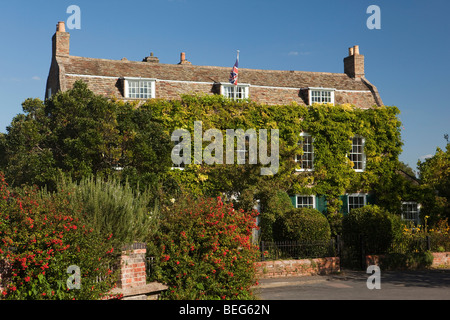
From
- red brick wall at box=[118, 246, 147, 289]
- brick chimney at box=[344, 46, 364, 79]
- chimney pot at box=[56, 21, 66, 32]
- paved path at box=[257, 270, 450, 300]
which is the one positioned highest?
chimney pot at box=[56, 21, 66, 32]

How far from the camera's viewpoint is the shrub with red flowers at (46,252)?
8.73m

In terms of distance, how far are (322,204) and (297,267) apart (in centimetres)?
919

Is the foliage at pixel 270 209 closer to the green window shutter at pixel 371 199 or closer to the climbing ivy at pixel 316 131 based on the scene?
the climbing ivy at pixel 316 131

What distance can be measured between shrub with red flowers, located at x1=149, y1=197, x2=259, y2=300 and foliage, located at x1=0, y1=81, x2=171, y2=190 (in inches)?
228

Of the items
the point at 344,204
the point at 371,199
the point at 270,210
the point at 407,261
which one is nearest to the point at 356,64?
the point at 371,199

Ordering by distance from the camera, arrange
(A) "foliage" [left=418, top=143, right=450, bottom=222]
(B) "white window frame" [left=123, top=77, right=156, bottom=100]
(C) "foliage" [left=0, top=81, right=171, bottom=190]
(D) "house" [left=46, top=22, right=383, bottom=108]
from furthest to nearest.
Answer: (D) "house" [left=46, top=22, right=383, bottom=108] → (B) "white window frame" [left=123, top=77, right=156, bottom=100] → (A) "foliage" [left=418, top=143, right=450, bottom=222] → (C) "foliage" [left=0, top=81, right=171, bottom=190]

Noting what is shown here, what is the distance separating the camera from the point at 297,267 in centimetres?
1650

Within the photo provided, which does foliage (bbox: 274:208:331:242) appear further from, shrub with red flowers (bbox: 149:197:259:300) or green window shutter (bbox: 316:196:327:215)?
shrub with red flowers (bbox: 149:197:259:300)

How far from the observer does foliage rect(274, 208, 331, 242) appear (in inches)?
719

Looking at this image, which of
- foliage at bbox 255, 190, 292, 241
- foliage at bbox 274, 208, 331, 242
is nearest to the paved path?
foliage at bbox 274, 208, 331, 242

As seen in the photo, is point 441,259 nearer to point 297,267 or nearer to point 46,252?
point 297,267

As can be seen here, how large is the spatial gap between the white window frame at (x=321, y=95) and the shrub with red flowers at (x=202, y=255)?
17.0m

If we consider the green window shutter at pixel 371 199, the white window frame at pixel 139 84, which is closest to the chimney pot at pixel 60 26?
the white window frame at pixel 139 84
